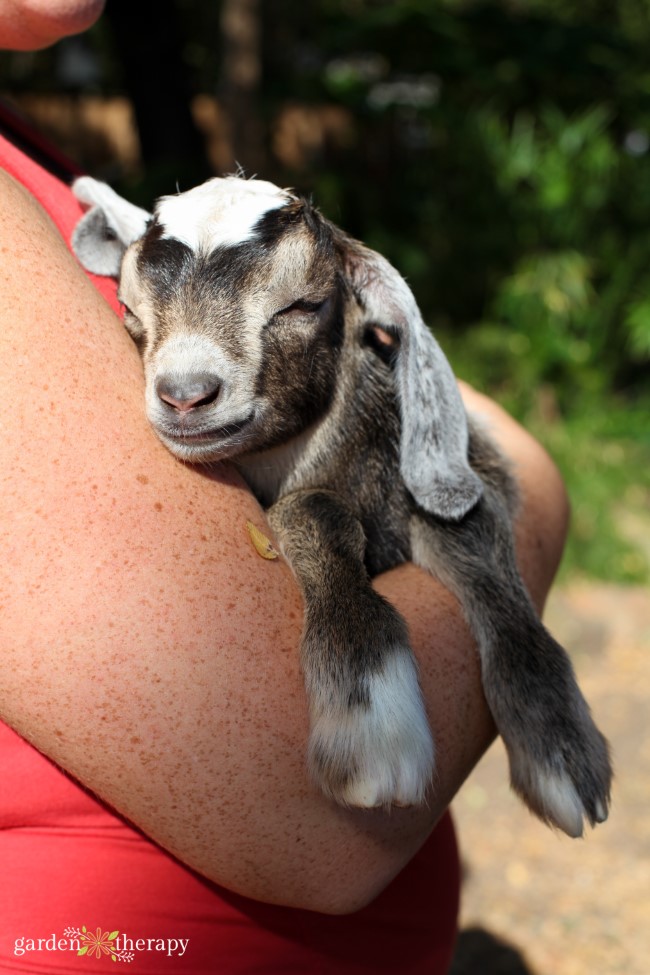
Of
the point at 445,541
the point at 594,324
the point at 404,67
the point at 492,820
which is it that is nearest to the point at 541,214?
the point at 594,324

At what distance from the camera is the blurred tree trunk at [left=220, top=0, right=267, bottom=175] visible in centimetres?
620

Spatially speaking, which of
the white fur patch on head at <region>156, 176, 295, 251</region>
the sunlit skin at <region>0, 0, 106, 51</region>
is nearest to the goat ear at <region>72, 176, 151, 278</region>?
the white fur patch on head at <region>156, 176, 295, 251</region>

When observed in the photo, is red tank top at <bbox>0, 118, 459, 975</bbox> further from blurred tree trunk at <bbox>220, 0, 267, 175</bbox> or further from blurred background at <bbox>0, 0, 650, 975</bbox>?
blurred tree trunk at <bbox>220, 0, 267, 175</bbox>

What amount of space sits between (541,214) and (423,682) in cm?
626

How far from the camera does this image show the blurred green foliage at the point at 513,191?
22.8 feet

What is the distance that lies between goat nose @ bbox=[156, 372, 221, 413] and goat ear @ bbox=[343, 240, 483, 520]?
45 cm

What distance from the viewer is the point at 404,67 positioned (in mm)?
7789

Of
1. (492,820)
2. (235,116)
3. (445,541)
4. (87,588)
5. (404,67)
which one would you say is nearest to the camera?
(87,588)

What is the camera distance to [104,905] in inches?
52.3

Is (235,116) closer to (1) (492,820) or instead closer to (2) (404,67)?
(2) (404,67)

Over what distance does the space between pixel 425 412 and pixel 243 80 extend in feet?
17.2

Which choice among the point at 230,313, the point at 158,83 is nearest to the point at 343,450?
the point at 230,313

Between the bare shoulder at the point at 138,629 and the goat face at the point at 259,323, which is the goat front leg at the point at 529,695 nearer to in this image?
the goat face at the point at 259,323

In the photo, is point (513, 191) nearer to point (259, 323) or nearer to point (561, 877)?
point (561, 877)
